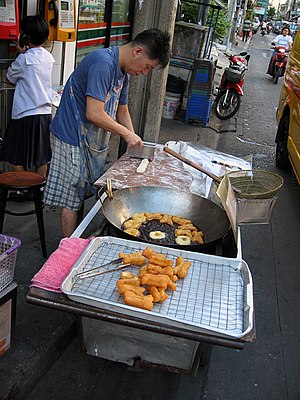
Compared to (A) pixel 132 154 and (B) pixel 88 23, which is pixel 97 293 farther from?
(B) pixel 88 23

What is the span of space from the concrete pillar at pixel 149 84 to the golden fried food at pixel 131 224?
3557 mm

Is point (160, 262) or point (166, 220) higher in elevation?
point (160, 262)

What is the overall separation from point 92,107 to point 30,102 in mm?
1656

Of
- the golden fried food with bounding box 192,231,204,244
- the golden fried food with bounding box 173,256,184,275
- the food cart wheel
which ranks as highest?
the golden fried food with bounding box 173,256,184,275

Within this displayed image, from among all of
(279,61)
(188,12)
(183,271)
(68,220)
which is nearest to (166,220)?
(183,271)

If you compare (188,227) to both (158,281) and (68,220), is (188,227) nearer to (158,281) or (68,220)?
(158,281)

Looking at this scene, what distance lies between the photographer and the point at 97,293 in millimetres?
2049

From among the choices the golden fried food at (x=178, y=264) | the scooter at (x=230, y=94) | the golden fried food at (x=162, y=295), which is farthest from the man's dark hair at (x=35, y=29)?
the scooter at (x=230, y=94)

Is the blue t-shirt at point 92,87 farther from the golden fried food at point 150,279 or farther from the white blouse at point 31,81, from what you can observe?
the golden fried food at point 150,279

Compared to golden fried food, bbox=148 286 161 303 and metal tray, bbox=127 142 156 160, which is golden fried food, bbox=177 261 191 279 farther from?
metal tray, bbox=127 142 156 160

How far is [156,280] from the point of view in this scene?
2090 millimetres

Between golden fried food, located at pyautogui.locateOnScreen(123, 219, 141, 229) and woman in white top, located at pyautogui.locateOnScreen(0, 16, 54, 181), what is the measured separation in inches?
85.5

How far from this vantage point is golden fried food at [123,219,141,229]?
277 cm

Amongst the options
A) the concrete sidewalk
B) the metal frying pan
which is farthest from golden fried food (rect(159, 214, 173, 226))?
the concrete sidewalk
